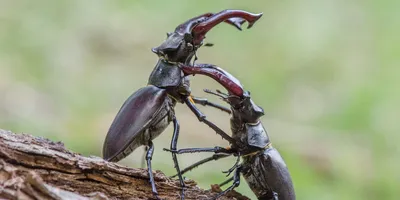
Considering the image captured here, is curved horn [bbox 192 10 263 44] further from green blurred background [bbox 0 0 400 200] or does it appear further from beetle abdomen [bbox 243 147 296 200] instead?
green blurred background [bbox 0 0 400 200]

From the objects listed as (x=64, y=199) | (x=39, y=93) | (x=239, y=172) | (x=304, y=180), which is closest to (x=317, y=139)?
(x=304, y=180)

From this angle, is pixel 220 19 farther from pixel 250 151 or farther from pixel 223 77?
pixel 250 151

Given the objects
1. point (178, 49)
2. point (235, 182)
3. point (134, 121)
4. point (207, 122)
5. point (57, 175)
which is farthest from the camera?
point (178, 49)

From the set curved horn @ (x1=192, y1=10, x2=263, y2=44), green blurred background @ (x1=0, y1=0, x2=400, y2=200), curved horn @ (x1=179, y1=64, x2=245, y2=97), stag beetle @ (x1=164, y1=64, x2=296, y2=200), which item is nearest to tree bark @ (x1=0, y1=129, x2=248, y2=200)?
stag beetle @ (x1=164, y1=64, x2=296, y2=200)

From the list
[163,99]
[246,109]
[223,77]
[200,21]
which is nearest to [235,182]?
[246,109]

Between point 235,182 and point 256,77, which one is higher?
point 256,77

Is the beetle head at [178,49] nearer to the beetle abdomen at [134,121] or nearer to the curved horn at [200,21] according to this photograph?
the curved horn at [200,21]

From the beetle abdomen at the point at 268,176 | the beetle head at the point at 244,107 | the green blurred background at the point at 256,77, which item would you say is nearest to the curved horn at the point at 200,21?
the beetle head at the point at 244,107
